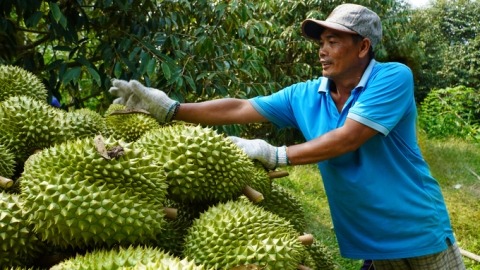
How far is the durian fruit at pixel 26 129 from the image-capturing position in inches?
60.7

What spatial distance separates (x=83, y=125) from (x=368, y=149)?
1232 mm

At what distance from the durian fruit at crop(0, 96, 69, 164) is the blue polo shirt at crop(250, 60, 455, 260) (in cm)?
119

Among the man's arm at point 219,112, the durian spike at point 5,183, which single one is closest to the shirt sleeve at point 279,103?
the man's arm at point 219,112

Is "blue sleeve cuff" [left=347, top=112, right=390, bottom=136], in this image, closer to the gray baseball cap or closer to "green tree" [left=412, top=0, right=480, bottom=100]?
the gray baseball cap

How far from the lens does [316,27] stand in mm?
2338

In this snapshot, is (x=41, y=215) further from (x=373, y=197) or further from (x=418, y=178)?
(x=418, y=178)

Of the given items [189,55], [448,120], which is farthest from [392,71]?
[448,120]

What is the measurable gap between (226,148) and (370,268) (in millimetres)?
2285

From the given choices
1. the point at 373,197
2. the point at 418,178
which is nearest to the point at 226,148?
the point at 373,197

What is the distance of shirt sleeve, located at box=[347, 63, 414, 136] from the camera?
75.6 inches

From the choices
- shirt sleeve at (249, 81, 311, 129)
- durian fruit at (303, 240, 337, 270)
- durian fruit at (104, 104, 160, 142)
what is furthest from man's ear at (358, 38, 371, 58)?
durian fruit at (104, 104, 160, 142)

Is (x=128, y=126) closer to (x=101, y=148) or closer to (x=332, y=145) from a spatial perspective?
(x=101, y=148)

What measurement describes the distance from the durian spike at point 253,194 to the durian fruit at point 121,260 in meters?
0.43

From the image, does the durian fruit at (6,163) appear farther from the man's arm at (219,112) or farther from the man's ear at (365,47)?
the man's ear at (365,47)
